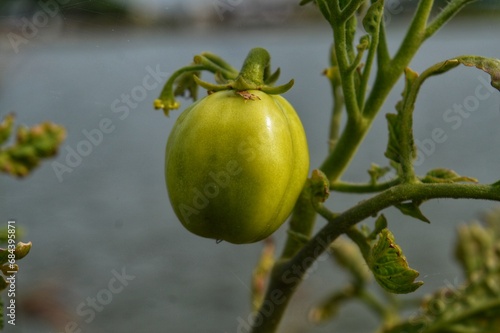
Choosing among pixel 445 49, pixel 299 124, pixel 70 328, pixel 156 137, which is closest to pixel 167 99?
pixel 299 124

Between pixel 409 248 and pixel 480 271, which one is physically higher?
pixel 480 271

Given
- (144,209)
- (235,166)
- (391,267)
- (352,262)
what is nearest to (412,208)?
(391,267)

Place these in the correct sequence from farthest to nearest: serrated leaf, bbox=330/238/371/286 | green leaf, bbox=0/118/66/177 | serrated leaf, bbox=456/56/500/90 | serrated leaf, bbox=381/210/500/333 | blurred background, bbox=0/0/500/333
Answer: blurred background, bbox=0/0/500/333 < serrated leaf, bbox=330/238/371/286 < serrated leaf, bbox=381/210/500/333 < serrated leaf, bbox=456/56/500/90 < green leaf, bbox=0/118/66/177

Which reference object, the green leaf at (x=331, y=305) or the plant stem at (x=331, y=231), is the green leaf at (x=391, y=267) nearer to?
the plant stem at (x=331, y=231)

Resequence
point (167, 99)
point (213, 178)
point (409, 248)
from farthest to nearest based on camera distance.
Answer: point (409, 248) < point (167, 99) < point (213, 178)

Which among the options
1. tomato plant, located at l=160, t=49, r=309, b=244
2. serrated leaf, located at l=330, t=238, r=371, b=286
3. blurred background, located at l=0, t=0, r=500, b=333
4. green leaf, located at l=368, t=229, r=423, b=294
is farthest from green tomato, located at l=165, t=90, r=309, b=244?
blurred background, located at l=0, t=0, r=500, b=333

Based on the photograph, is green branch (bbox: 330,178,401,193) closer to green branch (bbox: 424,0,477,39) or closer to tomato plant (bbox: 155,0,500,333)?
tomato plant (bbox: 155,0,500,333)

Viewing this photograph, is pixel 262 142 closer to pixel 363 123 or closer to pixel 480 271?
pixel 363 123

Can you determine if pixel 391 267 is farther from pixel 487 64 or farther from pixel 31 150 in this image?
pixel 31 150
